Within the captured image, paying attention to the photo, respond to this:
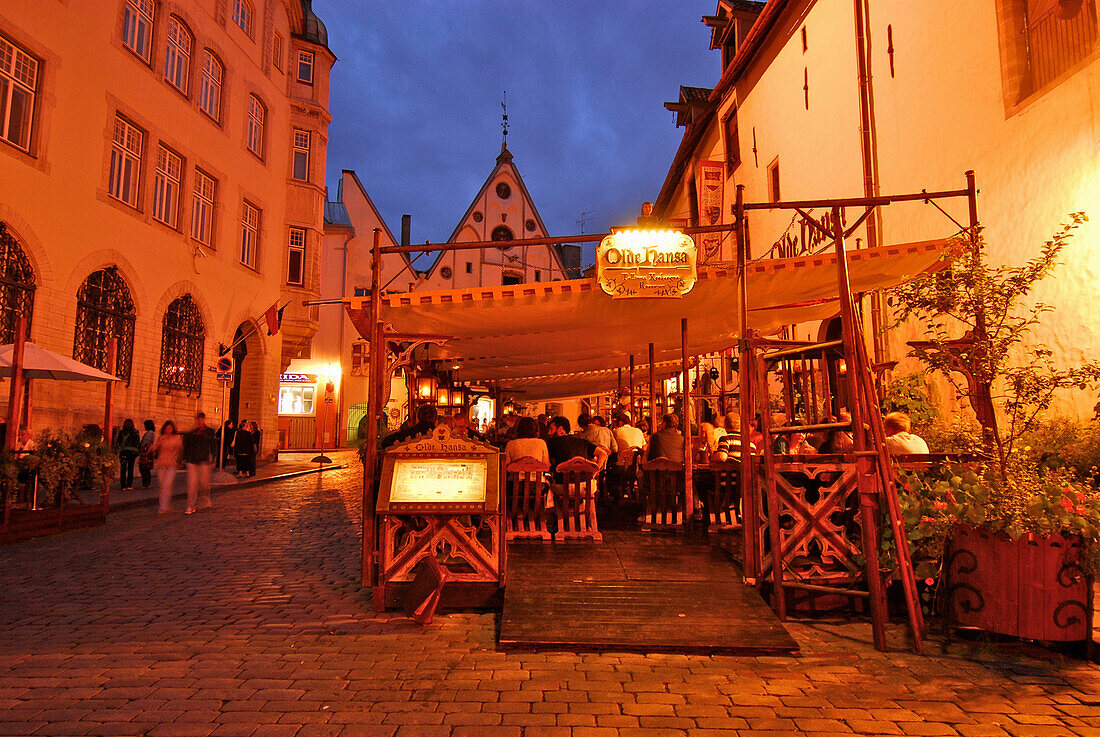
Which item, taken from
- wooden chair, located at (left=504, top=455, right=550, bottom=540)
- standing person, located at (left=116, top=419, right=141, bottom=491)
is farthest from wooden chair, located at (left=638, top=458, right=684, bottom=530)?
standing person, located at (left=116, top=419, right=141, bottom=491)

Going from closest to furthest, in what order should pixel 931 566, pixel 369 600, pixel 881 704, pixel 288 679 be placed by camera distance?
1. pixel 881 704
2. pixel 288 679
3. pixel 931 566
4. pixel 369 600

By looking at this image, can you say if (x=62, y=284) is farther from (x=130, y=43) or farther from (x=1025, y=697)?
(x=1025, y=697)

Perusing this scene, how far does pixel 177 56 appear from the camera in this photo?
18234mm

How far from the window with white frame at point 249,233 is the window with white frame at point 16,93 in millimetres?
8000

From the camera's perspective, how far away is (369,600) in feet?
19.9

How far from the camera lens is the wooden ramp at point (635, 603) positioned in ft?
15.6

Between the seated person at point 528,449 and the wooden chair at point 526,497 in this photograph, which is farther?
the seated person at point 528,449

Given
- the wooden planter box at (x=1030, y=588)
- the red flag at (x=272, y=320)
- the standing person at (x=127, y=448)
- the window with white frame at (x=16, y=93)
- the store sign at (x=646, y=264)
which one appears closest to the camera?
the wooden planter box at (x=1030, y=588)

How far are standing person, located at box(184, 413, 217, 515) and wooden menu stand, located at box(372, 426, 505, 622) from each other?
7.74m

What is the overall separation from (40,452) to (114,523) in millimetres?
1678

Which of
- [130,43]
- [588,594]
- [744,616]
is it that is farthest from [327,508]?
[130,43]

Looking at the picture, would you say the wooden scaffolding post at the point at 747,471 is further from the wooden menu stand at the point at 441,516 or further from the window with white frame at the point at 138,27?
the window with white frame at the point at 138,27

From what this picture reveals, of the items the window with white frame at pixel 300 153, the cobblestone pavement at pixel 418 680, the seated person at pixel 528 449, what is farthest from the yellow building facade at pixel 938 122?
the window with white frame at pixel 300 153

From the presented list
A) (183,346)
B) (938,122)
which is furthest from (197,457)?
(938,122)
